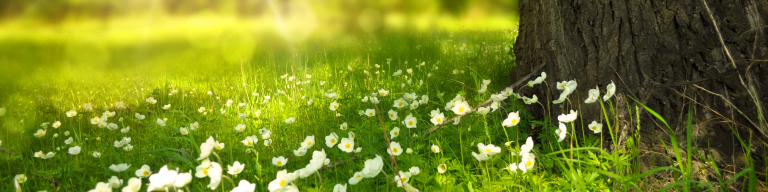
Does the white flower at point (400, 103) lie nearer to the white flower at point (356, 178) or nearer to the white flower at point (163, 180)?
the white flower at point (356, 178)

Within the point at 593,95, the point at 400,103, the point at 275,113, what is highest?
the point at 593,95

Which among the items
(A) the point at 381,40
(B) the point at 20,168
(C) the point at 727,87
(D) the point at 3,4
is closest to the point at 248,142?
(B) the point at 20,168

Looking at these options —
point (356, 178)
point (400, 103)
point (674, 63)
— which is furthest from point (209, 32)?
point (674, 63)

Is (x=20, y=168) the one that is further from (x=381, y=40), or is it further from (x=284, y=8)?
(x=381, y=40)

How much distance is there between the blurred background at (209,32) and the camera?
326 centimetres

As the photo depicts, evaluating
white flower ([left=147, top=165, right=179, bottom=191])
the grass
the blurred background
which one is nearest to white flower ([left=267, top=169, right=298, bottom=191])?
the grass

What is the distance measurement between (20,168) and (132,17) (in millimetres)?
2283

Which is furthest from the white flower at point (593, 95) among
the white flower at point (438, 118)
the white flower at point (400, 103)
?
the white flower at point (400, 103)

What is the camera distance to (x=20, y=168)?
1915 mm

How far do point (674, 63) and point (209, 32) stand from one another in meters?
4.02

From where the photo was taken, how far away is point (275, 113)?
2.64 m

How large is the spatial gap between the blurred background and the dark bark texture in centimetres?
225

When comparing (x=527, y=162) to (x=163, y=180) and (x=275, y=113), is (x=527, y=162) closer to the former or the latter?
(x=163, y=180)

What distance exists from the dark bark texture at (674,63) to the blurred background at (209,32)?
2.25 meters
